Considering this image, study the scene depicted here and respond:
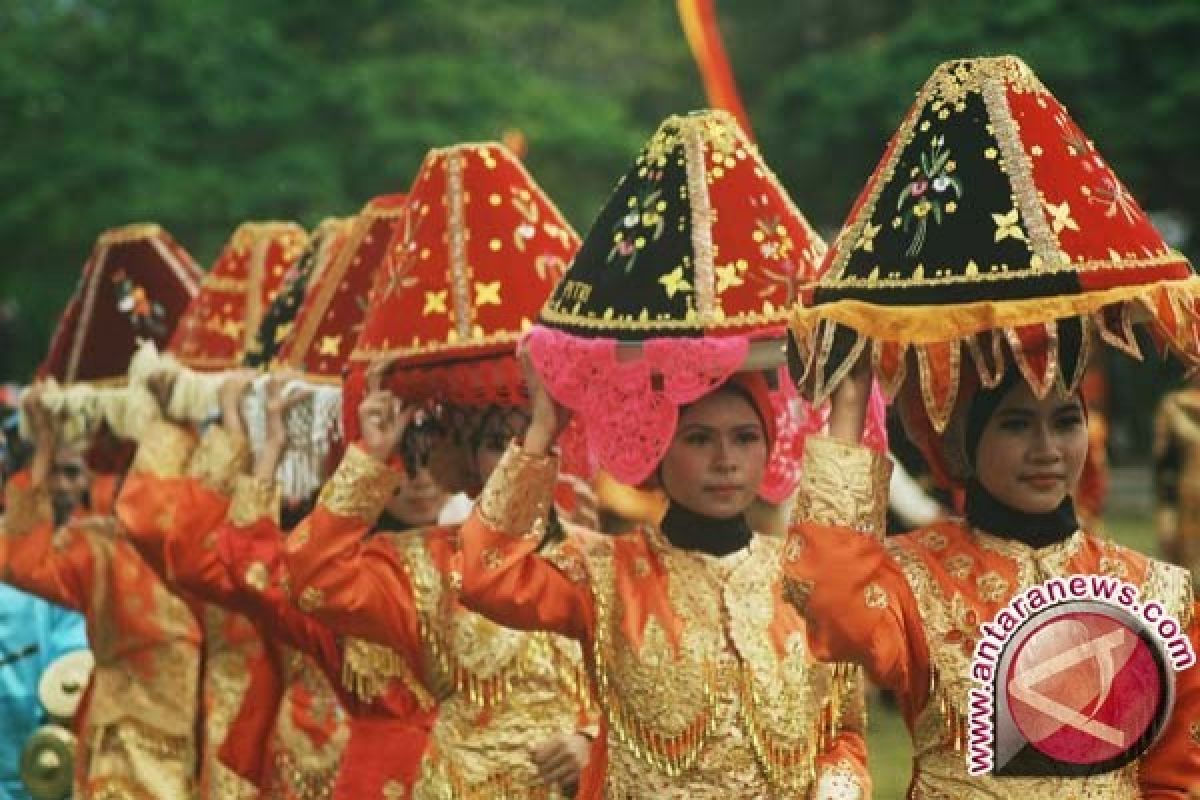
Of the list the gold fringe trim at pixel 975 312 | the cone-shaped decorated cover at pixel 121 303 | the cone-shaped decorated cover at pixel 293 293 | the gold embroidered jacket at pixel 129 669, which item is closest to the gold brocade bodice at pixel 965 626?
the gold fringe trim at pixel 975 312

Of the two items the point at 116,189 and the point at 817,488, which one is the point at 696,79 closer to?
the point at 116,189

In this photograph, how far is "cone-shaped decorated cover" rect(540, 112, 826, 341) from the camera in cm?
520

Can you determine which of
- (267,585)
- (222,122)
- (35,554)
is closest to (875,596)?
(267,585)

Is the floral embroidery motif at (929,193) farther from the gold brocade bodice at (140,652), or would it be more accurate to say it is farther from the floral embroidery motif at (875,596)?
the gold brocade bodice at (140,652)

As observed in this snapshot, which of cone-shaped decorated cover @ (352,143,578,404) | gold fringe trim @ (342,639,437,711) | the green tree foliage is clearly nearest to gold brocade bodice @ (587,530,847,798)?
cone-shaped decorated cover @ (352,143,578,404)

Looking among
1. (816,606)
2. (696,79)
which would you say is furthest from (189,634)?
(696,79)

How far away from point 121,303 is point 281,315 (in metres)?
1.23

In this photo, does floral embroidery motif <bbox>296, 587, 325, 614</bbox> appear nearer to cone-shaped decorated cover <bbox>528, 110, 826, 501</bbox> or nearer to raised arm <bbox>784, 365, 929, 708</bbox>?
cone-shaped decorated cover <bbox>528, 110, 826, 501</bbox>

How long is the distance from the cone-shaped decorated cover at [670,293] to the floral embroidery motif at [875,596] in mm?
833

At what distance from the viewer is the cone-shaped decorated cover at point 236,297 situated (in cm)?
805

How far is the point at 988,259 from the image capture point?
4.30m

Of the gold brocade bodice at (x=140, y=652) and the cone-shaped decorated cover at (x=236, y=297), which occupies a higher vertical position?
the cone-shaped decorated cover at (x=236, y=297)

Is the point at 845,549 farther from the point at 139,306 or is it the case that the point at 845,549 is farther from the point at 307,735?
the point at 139,306

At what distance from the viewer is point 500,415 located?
6.16 meters
